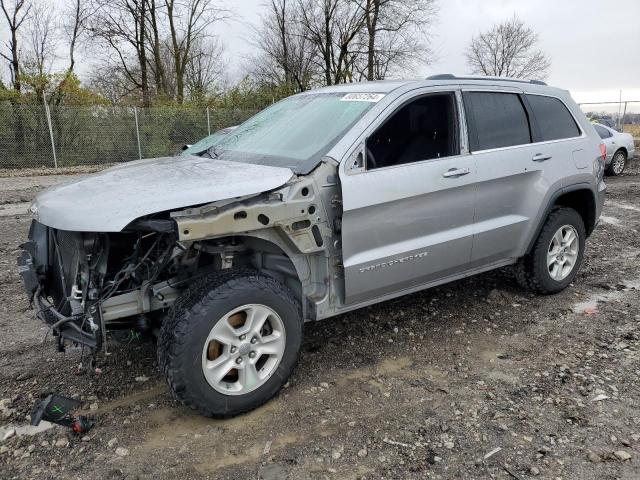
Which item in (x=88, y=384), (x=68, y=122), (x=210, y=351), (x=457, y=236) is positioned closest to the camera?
(x=210, y=351)

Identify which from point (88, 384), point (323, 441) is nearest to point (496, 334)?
point (323, 441)

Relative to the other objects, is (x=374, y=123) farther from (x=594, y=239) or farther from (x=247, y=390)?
(x=594, y=239)

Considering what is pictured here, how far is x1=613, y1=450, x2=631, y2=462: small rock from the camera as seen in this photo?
2588mm

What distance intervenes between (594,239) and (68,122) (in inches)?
587

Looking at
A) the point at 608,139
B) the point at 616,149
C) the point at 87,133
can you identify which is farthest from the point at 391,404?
the point at 87,133

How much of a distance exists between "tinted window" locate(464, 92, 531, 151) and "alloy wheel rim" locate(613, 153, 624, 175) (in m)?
10.6

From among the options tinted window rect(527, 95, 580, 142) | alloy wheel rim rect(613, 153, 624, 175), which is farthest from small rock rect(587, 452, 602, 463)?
alloy wheel rim rect(613, 153, 624, 175)

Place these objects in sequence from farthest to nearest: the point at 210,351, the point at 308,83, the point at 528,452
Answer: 1. the point at 308,83
2. the point at 210,351
3. the point at 528,452

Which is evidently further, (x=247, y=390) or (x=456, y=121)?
(x=456, y=121)

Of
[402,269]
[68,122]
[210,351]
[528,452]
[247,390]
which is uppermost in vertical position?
[68,122]

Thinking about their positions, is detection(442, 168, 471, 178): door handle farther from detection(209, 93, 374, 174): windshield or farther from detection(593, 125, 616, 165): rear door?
detection(593, 125, 616, 165): rear door

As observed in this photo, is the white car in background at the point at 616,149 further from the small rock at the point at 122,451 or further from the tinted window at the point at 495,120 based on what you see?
the small rock at the point at 122,451

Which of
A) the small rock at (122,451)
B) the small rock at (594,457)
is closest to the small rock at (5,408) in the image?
the small rock at (122,451)

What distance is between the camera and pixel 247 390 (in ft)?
9.64
